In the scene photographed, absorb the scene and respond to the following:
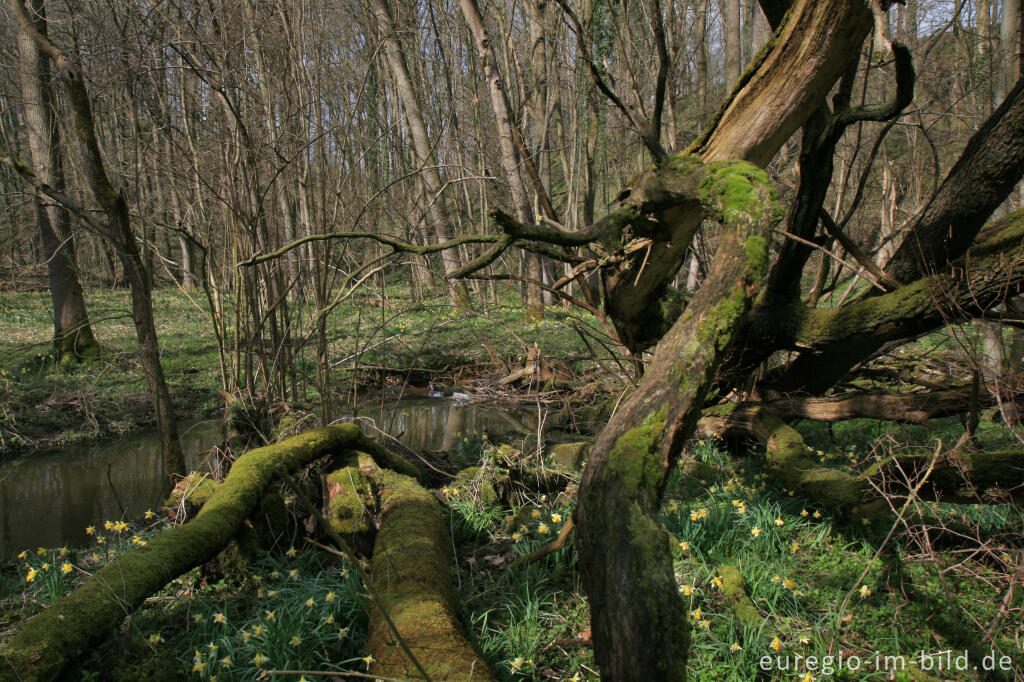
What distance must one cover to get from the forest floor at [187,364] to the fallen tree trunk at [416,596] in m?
1.76

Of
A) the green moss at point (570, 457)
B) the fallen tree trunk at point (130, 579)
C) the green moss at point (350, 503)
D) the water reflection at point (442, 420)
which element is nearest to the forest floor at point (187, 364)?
the water reflection at point (442, 420)

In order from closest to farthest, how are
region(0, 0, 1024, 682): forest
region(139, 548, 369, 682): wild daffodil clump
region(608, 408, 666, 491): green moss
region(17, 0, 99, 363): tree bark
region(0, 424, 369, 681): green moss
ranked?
region(608, 408, 666, 491): green moss, region(0, 424, 369, 681): green moss, region(0, 0, 1024, 682): forest, region(139, 548, 369, 682): wild daffodil clump, region(17, 0, 99, 363): tree bark

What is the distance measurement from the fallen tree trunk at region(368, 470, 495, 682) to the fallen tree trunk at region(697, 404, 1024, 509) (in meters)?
2.12

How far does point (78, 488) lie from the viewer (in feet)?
20.3

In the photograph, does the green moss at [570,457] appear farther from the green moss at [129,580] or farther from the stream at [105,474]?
the green moss at [129,580]

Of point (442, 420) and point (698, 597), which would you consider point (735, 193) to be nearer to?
point (698, 597)

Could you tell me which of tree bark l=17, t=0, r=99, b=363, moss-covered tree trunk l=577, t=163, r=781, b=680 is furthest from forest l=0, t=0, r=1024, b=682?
tree bark l=17, t=0, r=99, b=363

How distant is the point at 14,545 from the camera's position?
4848 mm

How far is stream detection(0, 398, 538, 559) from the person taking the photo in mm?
5172

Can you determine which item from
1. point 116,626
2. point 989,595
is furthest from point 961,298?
point 116,626

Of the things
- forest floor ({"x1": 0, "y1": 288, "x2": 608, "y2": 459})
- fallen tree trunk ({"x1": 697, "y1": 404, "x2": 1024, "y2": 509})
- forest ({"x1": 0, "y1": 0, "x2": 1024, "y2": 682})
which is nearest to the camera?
forest ({"x1": 0, "y1": 0, "x2": 1024, "y2": 682})

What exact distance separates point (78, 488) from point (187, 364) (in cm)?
416

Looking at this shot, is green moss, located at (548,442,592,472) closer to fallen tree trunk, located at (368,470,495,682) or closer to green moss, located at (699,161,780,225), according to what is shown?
fallen tree trunk, located at (368,470,495,682)

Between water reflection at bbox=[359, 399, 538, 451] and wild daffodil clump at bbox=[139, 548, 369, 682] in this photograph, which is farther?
water reflection at bbox=[359, 399, 538, 451]
